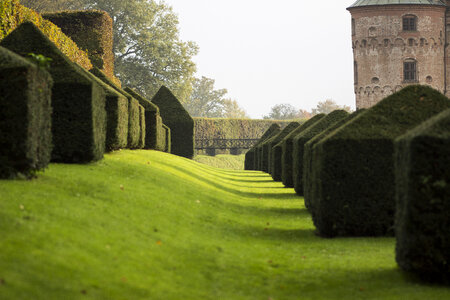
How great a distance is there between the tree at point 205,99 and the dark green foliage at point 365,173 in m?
134

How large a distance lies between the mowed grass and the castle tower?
4953 cm

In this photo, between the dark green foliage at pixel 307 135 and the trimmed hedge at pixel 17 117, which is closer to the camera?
the trimmed hedge at pixel 17 117

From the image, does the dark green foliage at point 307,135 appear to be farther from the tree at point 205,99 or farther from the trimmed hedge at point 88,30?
the tree at point 205,99

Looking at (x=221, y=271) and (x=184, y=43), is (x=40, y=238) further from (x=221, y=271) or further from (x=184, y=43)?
(x=184, y=43)

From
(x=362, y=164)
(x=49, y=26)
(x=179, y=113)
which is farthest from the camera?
(x=179, y=113)

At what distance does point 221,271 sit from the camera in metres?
9.19

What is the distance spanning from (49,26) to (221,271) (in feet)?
67.0

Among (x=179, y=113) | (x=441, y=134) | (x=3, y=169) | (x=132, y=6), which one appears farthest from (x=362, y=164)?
(x=132, y=6)

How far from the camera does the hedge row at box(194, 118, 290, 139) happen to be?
7888 centimetres

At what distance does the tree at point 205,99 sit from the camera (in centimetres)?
14725

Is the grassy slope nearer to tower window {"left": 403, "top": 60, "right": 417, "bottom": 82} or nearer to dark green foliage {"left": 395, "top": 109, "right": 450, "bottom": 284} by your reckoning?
tower window {"left": 403, "top": 60, "right": 417, "bottom": 82}

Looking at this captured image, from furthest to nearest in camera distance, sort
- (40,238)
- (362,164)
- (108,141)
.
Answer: (108,141) → (362,164) → (40,238)

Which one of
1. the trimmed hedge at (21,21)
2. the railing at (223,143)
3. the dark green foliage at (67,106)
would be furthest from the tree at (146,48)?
the dark green foliage at (67,106)

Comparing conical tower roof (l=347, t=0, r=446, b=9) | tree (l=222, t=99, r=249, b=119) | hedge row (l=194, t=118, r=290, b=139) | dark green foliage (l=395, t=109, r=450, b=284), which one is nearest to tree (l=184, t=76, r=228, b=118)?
tree (l=222, t=99, r=249, b=119)
